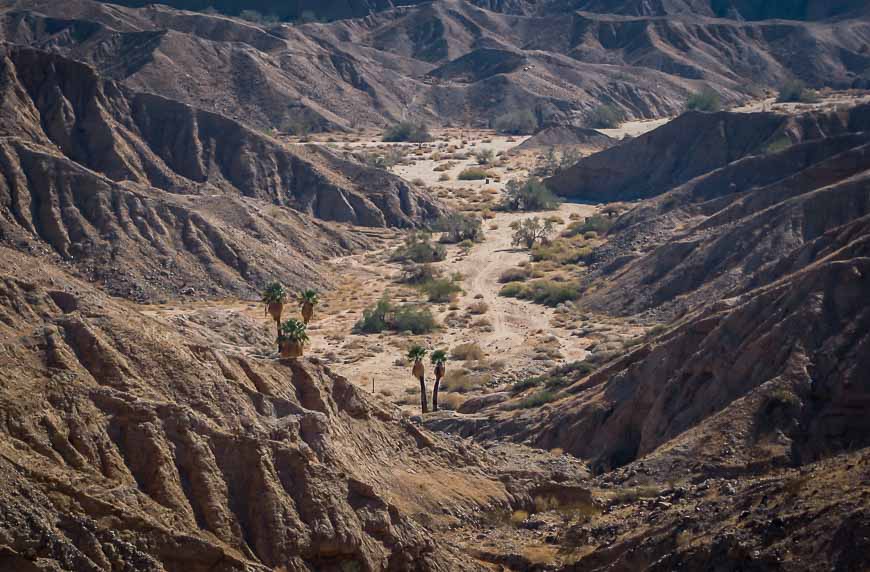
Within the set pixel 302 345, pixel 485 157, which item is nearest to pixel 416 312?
pixel 302 345

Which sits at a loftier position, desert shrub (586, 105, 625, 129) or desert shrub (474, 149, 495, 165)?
desert shrub (586, 105, 625, 129)

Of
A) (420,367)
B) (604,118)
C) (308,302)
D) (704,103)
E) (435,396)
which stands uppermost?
(704,103)

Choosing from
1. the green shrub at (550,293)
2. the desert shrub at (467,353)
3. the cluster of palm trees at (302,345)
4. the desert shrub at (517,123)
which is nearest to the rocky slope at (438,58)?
the desert shrub at (517,123)

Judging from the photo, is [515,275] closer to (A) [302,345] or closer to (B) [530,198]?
(B) [530,198]

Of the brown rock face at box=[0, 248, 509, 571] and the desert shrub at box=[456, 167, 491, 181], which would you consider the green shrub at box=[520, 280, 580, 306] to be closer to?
the brown rock face at box=[0, 248, 509, 571]

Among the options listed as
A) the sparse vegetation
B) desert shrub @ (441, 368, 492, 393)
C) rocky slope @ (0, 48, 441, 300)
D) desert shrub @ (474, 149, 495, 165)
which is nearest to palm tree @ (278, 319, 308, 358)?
desert shrub @ (441, 368, 492, 393)

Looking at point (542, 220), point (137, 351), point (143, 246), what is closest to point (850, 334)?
point (137, 351)
